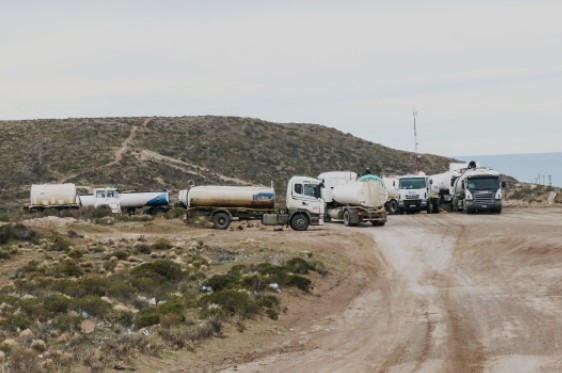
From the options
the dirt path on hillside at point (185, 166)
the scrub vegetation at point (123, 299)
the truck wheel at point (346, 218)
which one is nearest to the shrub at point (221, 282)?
the scrub vegetation at point (123, 299)

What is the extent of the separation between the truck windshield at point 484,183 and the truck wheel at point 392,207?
713 cm

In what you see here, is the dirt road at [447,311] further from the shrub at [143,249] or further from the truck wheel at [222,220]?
the truck wheel at [222,220]

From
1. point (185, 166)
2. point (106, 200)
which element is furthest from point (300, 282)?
point (185, 166)

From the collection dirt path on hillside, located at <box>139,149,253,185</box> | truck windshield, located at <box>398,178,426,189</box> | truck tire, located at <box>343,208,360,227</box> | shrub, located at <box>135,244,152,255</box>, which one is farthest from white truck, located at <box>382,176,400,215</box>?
dirt path on hillside, located at <box>139,149,253,185</box>

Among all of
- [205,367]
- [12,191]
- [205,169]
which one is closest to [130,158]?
[205,169]

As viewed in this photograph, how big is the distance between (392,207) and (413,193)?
2.10 metres

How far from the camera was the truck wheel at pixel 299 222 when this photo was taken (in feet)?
163

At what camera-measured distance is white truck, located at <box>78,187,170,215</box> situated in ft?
222

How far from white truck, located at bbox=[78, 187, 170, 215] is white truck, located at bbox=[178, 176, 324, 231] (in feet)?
56.6

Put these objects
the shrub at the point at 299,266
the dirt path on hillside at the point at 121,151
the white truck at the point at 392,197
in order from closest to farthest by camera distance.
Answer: the shrub at the point at 299,266 → the white truck at the point at 392,197 → the dirt path on hillside at the point at 121,151

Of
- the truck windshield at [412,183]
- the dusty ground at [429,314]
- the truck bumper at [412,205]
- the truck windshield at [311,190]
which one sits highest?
the truck windshield at [412,183]

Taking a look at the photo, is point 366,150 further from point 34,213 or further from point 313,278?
point 313,278

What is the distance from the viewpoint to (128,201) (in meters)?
69.2

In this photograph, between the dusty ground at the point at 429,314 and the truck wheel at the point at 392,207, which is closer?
the dusty ground at the point at 429,314
